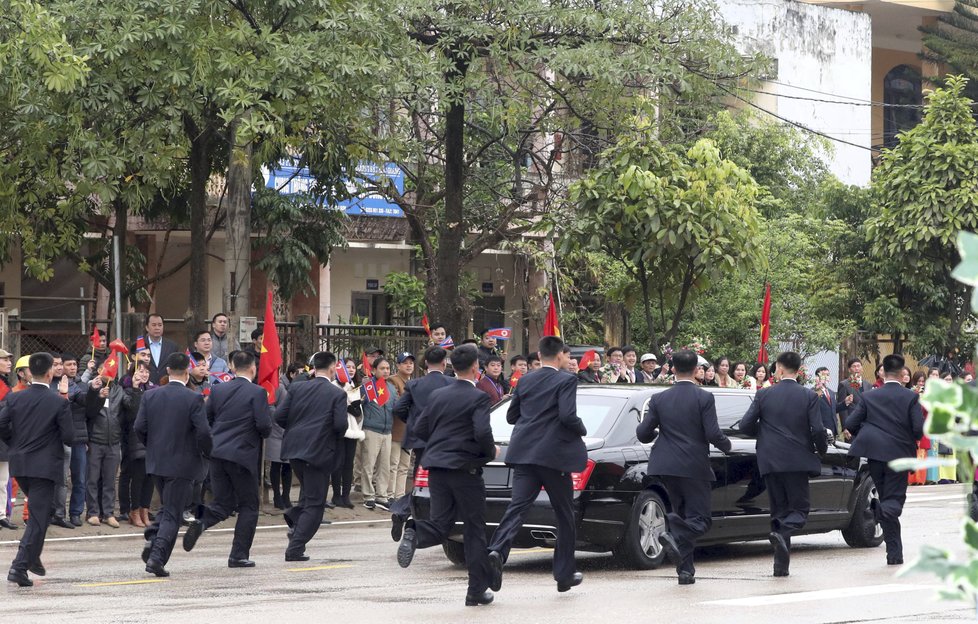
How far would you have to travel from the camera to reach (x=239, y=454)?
12320 millimetres

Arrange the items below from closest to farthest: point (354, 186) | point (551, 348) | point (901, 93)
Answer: point (551, 348) < point (354, 186) < point (901, 93)

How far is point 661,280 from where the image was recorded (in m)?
20.7

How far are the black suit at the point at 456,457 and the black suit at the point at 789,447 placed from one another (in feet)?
8.89

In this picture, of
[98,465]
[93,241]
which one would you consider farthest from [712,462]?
[93,241]

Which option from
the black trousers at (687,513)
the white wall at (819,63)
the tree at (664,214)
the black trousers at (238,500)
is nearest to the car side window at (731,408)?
the black trousers at (687,513)

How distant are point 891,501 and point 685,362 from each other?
223 centimetres

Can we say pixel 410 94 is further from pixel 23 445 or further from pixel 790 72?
pixel 790 72

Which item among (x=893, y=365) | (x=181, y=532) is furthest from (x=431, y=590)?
(x=181, y=532)

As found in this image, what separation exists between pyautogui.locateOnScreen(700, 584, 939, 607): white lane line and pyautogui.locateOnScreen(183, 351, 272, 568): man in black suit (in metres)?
4.08

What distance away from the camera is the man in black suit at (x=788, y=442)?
12031 mm

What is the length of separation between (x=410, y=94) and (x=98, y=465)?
601cm

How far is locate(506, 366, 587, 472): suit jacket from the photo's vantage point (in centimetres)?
1059

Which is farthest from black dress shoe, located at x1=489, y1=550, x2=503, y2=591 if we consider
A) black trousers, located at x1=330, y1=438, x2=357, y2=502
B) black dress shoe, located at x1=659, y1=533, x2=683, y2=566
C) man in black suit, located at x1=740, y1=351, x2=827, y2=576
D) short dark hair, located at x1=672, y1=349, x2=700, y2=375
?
black trousers, located at x1=330, y1=438, x2=357, y2=502

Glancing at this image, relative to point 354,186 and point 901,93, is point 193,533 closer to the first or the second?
point 354,186
